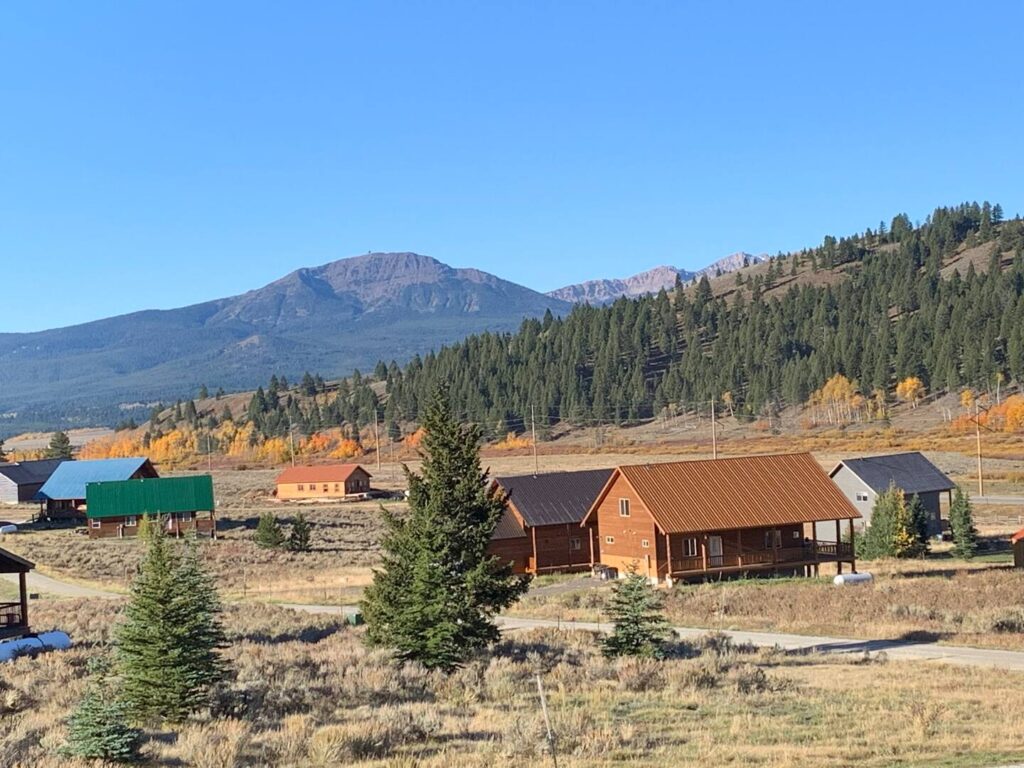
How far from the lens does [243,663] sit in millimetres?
25469

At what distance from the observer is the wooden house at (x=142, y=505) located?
7194 cm

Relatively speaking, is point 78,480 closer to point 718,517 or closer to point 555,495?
point 555,495

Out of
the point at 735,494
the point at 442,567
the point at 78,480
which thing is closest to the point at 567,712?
the point at 442,567

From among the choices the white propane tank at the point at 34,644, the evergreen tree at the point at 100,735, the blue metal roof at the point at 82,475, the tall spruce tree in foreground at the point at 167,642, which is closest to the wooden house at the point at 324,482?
the blue metal roof at the point at 82,475

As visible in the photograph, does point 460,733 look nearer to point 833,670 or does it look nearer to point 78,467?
point 833,670

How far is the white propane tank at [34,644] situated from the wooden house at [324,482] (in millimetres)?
71897

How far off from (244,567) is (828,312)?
155 m

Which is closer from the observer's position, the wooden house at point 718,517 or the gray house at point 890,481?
the wooden house at point 718,517

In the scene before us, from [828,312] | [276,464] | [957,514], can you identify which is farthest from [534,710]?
[828,312]

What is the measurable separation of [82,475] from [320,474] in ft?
89.4

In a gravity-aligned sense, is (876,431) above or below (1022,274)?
below

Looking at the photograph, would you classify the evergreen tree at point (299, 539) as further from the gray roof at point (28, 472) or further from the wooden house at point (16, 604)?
the gray roof at point (28, 472)

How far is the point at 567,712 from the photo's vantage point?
1927cm

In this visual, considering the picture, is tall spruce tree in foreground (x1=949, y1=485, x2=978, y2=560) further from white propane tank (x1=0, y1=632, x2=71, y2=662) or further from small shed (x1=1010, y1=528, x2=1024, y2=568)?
white propane tank (x1=0, y1=632, x2=71, y2=662)
